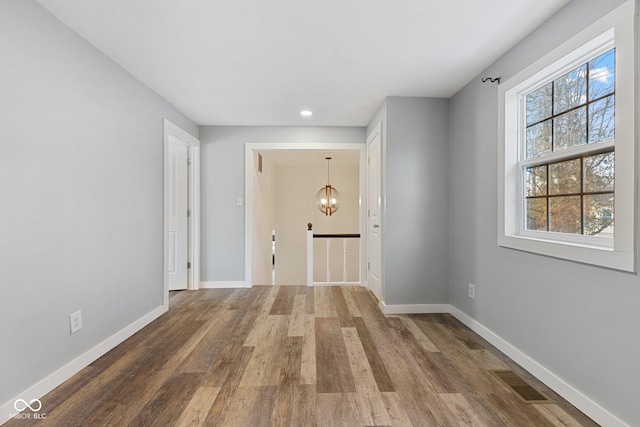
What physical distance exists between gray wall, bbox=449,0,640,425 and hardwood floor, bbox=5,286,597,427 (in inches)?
9.9

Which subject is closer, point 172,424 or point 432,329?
point 172,424

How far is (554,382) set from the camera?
6.36 feet

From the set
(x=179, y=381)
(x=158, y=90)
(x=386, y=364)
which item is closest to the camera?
(x=179, y=381)

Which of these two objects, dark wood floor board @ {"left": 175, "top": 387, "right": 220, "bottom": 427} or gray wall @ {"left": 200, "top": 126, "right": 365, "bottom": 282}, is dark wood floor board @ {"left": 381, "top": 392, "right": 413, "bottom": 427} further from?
gray wall @ {"left": 200, "top": 126, "right": 365, "bottom": 282}

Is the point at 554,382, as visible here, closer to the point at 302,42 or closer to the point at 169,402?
the point at 169,402

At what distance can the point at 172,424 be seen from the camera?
1.64 metres

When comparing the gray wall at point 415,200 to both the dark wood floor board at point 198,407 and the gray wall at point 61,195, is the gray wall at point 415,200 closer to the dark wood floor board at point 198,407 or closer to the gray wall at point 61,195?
the dark wood floor board at point 198,407

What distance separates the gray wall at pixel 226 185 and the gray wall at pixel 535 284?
7.04ft

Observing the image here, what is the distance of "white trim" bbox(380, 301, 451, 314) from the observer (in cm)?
341

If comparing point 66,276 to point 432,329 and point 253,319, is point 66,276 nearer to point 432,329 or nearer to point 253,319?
A: point 253,319

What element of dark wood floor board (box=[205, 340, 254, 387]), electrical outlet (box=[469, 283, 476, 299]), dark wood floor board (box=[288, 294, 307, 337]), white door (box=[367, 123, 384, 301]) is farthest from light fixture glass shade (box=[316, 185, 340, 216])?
dark wood floor board (box=[205, 340, 254, 387])

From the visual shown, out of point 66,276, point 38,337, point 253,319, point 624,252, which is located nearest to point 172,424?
point 38,337

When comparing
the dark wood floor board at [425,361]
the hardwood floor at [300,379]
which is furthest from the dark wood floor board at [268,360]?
the dark wood floor board at [425,361]

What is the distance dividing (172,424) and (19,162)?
1601 millimetres
